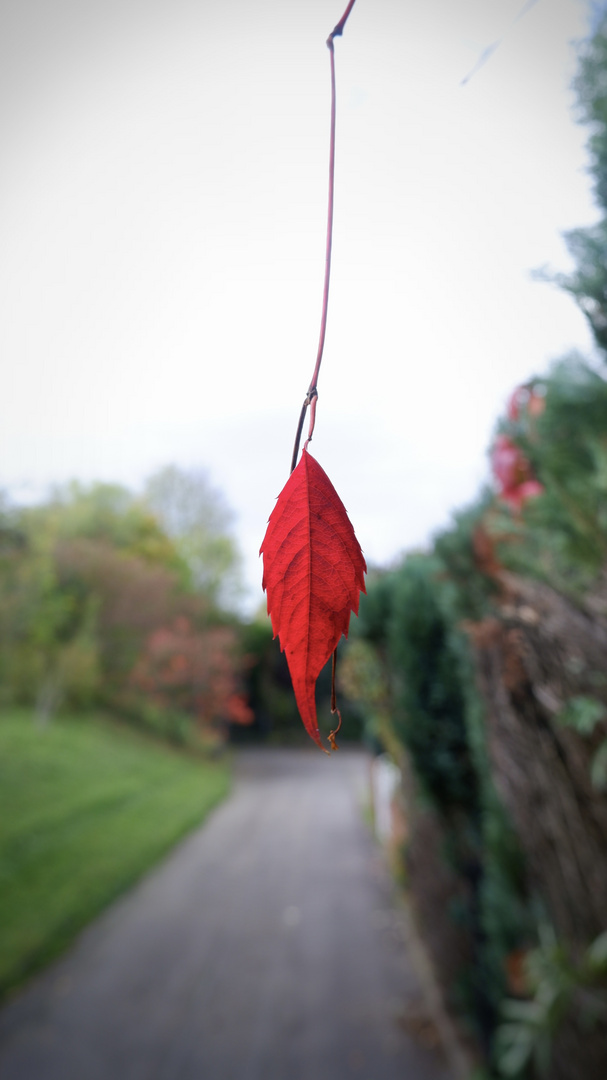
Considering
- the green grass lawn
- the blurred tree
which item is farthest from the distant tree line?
the green grass lawn

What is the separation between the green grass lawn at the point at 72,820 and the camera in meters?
6.29

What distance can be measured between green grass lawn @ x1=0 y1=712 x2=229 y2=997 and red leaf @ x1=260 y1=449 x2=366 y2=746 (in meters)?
6.26

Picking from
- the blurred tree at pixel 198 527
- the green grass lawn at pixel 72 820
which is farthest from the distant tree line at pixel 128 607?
the green grass lawn at pixel 72 820

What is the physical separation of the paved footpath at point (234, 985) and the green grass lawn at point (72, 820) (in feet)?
0.96

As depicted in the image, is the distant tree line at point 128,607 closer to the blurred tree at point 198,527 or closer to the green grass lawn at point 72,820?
the blurred tree at point 198,527

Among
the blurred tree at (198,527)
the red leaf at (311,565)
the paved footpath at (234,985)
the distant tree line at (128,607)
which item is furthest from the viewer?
the blurred tree at (198,527)

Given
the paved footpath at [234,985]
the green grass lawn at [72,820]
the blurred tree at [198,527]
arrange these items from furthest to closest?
the blurred tree at [198,527] < the green grass lawn at [72,820] < the paved footpath at [234,985]

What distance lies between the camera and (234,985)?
5.37 meters

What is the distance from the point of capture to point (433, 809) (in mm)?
4137

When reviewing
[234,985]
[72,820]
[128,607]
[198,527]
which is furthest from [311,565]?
[198,527]

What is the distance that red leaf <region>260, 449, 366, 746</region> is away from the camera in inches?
15.8

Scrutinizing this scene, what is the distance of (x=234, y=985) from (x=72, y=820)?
4.65 metres

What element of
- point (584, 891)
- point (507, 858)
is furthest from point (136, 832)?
point (584, 891)

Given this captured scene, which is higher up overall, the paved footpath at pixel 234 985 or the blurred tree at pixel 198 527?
the blurred tree at pixel 198 527
